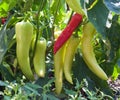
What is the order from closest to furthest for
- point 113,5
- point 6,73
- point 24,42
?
point 113,5
point 24,42
point 6,73

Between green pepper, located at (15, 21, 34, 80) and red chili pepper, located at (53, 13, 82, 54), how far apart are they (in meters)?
0.11

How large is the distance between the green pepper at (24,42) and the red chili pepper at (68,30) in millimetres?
108

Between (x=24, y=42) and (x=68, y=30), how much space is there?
0.17 meters

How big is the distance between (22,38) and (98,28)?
0.33m

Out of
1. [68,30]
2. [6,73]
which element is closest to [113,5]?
[68,30]

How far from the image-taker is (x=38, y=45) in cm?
151

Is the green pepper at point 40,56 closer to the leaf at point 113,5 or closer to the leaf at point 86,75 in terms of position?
the leaf at point 86,75

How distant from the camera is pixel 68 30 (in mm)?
1460

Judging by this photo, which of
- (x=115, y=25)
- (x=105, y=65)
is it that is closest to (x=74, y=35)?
(x=115, y=25)

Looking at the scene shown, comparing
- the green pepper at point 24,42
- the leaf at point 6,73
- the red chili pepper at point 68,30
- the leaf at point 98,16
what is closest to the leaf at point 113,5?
the leaf at point 98,16

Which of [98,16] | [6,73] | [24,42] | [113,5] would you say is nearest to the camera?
[113,5]

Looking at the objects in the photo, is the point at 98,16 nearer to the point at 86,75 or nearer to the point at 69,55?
the point at 69,55

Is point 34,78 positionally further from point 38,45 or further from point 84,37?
point 84,37

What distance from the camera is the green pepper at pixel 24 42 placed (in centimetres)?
143
